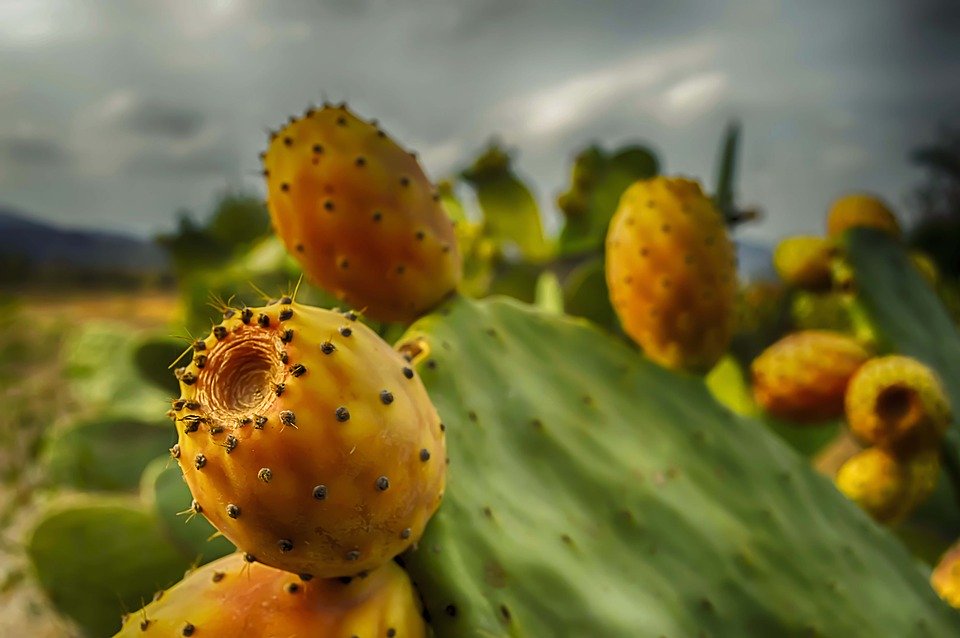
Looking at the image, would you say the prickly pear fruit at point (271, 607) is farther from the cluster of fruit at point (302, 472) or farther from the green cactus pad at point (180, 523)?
the green cactus pad at point (180, 523)

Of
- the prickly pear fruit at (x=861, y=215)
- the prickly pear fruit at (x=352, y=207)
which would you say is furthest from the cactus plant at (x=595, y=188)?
the prickly pear fruit at (x=352, y=207)

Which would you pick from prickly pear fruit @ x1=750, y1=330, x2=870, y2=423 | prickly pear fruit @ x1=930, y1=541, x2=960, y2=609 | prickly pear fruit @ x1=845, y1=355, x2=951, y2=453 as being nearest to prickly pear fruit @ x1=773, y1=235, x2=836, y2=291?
prickly pear fruit @ x1=750, y1=330, x2=870, y2=423

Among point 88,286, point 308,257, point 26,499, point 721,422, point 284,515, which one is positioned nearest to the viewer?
point 284,515

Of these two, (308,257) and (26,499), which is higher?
(26,499)

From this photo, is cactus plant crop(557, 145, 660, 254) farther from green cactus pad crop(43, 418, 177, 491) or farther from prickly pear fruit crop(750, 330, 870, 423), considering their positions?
green cactus pad crop(43, 418, 177, 491)

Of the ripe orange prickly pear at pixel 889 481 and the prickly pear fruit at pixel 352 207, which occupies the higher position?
the prickly pear fruit at pixel 352 207

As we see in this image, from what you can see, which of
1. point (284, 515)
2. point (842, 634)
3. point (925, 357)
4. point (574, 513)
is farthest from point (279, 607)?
point (925, 357)

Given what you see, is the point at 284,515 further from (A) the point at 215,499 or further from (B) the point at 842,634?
(B) the point at 842,634
